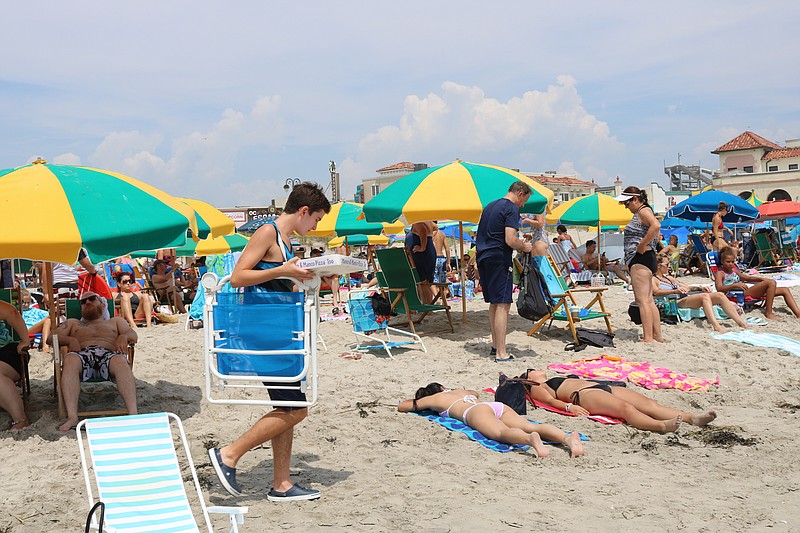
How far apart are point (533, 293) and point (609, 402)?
269cm

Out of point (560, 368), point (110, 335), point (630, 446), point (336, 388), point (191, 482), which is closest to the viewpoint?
point (191, 482)

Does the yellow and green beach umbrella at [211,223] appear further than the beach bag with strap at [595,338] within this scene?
No

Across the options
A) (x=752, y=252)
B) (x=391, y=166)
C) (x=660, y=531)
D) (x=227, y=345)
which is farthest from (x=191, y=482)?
(x=391, y=166)

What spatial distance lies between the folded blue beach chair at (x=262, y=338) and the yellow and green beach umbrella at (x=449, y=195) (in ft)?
14.9

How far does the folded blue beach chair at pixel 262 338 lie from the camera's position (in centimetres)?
334

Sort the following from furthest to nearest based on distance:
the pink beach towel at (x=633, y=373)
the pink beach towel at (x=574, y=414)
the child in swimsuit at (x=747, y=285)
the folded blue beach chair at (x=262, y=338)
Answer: the child in swimsuit at (x=747, y=285), the pink beach towel at (x=633, y=373), the pink beach towel at (x=574, y=414), the folded blue beach chair at (x=262, y=338)

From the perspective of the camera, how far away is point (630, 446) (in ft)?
14.8

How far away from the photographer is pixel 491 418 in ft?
15.5

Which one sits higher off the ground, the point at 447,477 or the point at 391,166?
the point at 391,166

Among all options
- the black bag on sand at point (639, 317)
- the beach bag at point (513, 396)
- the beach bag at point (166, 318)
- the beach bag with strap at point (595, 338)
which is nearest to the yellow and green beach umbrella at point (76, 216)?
the beach bag at point (513, 396)

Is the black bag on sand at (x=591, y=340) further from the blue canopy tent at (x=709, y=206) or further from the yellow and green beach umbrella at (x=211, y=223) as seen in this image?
the blue canopy tent at (x=709, y=206)

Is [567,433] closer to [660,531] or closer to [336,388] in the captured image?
[660,531]

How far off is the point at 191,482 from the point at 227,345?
1.03 m

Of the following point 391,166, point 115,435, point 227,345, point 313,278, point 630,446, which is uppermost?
point 391,166
